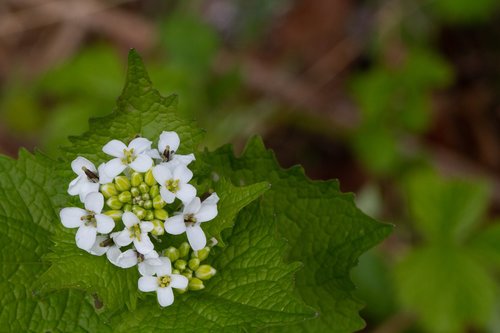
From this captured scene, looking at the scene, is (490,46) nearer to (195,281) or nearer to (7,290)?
(195,281)

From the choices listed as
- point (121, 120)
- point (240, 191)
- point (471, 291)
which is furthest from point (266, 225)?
point (471, 291)

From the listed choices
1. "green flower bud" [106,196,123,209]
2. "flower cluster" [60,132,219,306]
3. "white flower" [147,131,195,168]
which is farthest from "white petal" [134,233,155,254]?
"white flower" [147,131,195,168]

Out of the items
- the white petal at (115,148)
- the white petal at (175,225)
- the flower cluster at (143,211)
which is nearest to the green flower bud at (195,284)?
the flower cluster at (143,211)

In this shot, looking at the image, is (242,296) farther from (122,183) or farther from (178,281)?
(122,183)

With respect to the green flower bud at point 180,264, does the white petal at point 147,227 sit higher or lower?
higher

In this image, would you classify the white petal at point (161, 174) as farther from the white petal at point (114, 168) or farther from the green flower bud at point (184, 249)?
the green flower bud at point (184, 249)

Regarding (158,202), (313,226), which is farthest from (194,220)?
(313,226)
